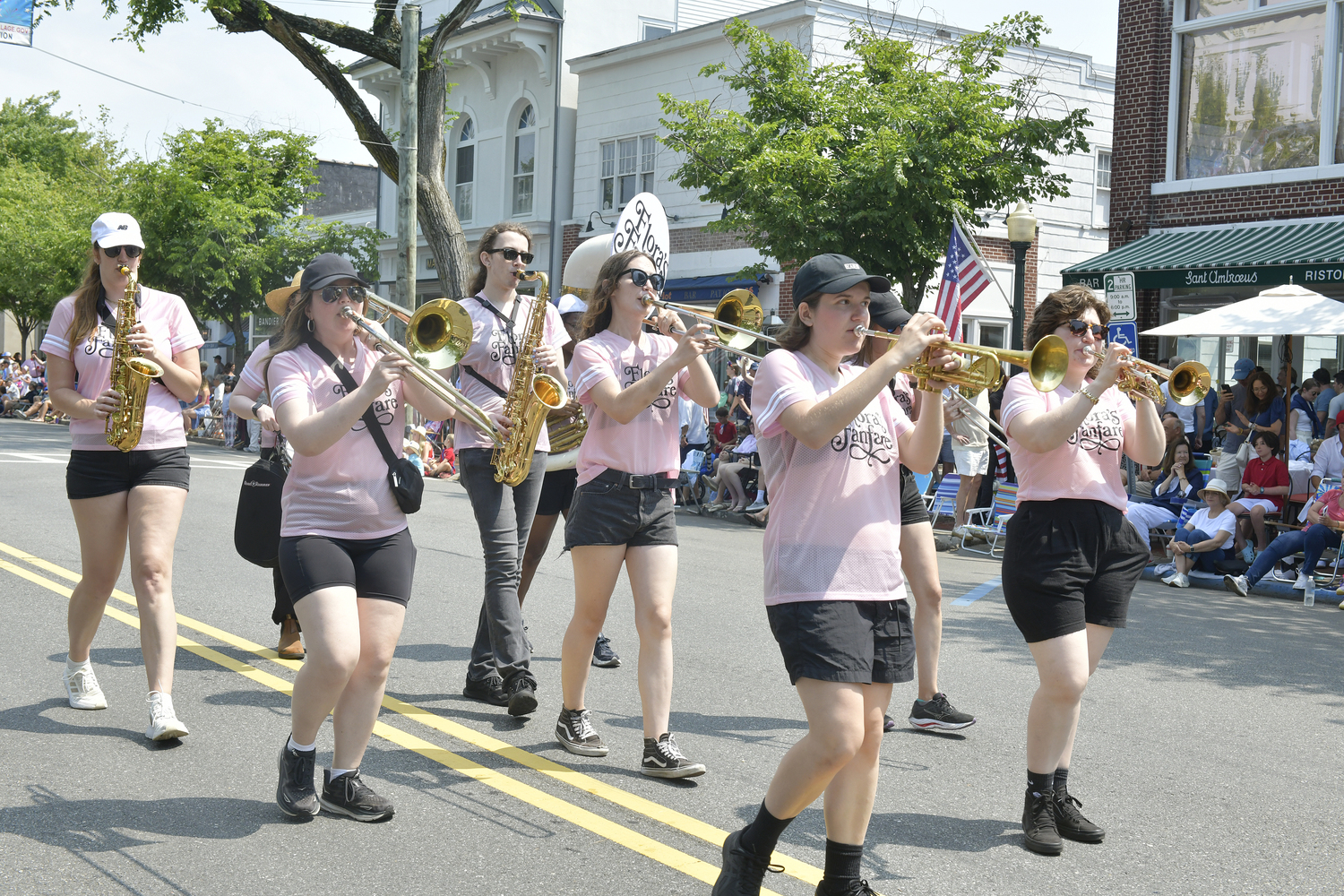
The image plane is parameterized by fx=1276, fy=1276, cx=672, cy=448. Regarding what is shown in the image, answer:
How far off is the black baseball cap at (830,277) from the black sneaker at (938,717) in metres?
2.76

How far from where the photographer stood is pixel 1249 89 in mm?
17906

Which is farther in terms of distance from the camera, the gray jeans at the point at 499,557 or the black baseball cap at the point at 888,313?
the gray jeans at the point at 499,557

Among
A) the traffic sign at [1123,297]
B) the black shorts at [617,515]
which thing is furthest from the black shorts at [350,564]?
the traffic sign at [1123,297]

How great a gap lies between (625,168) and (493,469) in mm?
24308

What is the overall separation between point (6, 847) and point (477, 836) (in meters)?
1.49

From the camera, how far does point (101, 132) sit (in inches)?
2106

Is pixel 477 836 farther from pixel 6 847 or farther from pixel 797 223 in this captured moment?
pixel 797 223

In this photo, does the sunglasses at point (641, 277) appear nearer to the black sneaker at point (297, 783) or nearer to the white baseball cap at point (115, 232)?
the white baseball cap at point (115, 232)

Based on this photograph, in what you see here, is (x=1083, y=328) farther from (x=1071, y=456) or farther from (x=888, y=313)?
(x=888, y=313)

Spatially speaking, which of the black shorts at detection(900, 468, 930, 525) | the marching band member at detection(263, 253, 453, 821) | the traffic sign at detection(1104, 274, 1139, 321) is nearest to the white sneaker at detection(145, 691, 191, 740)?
the marching band member at detection(263, 253, 453, 821)

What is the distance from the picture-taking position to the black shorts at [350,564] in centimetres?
411

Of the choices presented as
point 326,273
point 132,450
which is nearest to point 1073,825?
point 326,273

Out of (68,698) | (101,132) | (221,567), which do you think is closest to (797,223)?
(221,567)

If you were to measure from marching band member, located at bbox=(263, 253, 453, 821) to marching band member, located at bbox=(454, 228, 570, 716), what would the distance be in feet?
4.03
